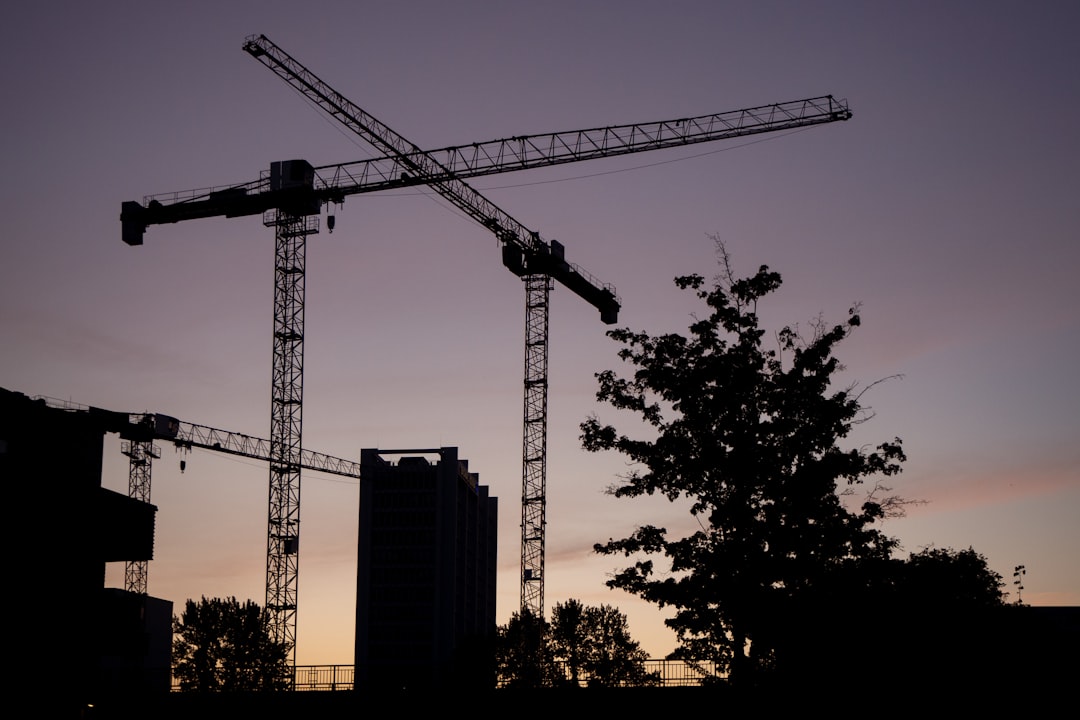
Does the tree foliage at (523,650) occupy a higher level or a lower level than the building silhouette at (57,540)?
lower

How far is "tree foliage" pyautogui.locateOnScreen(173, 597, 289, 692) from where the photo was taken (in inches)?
5399

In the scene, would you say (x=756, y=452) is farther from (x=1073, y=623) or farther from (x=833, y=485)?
(x=1073, y=623)

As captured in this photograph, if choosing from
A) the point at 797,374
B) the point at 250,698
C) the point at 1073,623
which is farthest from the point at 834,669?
the point at 1073,623

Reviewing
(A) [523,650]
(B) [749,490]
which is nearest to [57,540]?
(B) [749,490]

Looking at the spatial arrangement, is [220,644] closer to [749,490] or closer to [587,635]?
[587,635]

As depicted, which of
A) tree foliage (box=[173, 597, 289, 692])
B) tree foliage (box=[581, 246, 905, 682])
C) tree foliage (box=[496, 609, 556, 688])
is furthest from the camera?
tree foliage (box=[173, 597, 289, 692])

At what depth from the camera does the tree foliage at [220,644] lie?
450 ft

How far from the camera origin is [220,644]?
468ft

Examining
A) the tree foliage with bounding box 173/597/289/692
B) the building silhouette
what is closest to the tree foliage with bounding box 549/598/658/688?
the tree foliage with bounding box 173/597/289/692

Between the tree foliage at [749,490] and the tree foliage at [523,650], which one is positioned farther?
the tree foliage at [523,650]

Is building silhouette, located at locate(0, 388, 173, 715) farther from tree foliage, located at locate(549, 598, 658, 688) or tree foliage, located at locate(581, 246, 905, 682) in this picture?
tree foliage, located at locate(549, 598, 658, 688)

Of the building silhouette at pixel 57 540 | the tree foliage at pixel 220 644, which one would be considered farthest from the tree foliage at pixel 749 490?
the tree foliage at pixel 220 644

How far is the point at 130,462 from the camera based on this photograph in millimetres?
151000

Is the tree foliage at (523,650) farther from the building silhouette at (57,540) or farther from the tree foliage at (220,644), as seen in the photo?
the building silhouette at (57,540)
